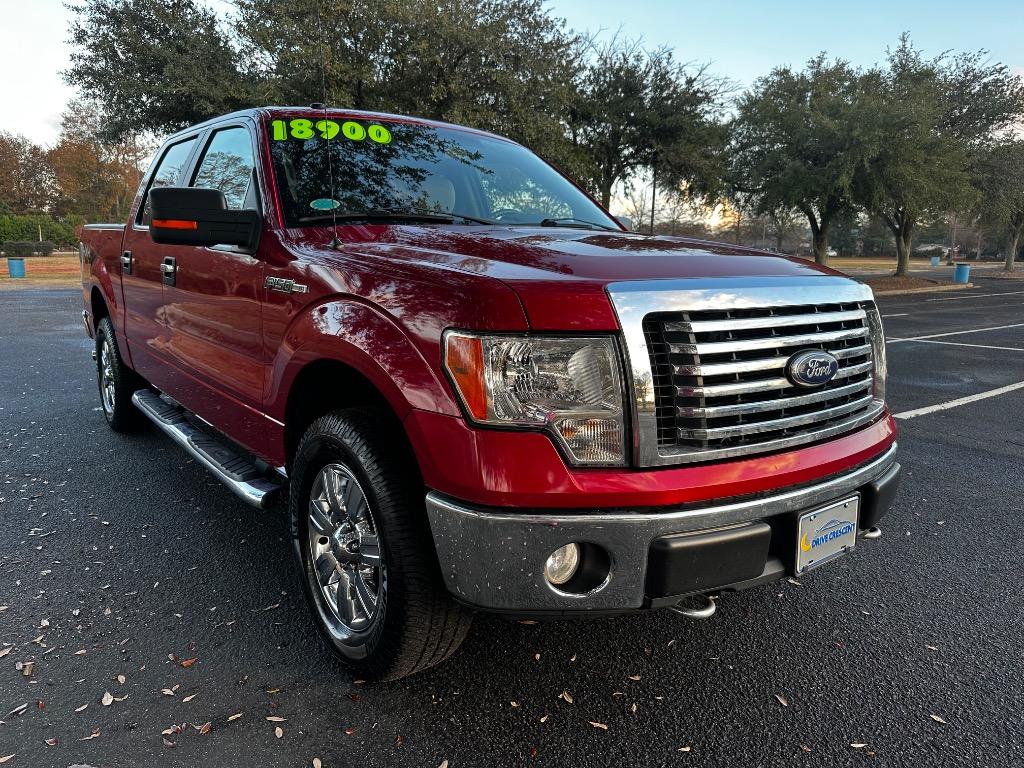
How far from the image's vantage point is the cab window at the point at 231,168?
120 inches

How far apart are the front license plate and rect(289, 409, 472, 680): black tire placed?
1.02m

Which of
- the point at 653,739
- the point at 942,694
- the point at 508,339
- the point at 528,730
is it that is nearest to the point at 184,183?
the point at 508,339

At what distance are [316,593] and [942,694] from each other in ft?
6.93

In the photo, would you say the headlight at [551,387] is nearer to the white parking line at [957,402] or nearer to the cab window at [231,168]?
the cab window at [231,168]

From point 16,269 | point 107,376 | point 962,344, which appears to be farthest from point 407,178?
→ point 16,269

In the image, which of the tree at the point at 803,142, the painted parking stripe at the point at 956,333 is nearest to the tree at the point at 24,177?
the tree at the point at 803,142

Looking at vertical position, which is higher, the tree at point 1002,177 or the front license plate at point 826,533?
the tree at point 1002,177

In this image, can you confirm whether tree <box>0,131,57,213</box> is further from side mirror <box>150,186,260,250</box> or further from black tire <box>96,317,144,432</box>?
side mirror <box>150,186,260,250</box>

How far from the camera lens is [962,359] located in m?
9.43

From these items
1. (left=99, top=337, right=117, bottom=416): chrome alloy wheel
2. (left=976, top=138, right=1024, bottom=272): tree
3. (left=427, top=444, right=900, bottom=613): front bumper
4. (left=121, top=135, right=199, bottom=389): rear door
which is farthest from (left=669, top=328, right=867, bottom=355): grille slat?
(left=976, top=138, right=1024, bottom=272): tree

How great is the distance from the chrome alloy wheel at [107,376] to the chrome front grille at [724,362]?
4.43 metres

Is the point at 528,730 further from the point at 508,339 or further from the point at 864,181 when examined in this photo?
the point at 864,181

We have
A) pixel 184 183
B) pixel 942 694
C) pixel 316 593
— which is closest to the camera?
pixel 942 694

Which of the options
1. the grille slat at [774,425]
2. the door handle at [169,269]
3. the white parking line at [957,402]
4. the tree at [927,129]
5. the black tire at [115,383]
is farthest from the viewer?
the tree at [927,129]
